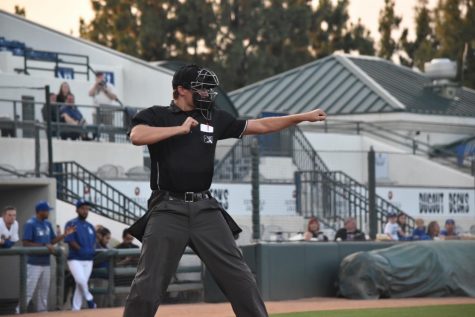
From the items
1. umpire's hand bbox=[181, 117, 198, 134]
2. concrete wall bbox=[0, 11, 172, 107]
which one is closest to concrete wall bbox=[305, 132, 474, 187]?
concrete wall bbox=[0, 11, 172, 107]

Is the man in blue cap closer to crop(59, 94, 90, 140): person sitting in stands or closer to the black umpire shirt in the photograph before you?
crop(59, 94, 90, 140): person sitting in stands

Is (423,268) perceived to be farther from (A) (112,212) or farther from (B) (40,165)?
(B) (40,165)

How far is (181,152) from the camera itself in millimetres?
8555

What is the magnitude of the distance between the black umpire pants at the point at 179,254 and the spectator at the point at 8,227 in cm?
838

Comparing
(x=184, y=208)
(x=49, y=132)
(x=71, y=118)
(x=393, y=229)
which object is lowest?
(x=393, y=229)

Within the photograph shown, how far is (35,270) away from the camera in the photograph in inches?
658

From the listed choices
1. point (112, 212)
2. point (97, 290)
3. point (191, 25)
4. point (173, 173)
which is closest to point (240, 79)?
point (191, 25)

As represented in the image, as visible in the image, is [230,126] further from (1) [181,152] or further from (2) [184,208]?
Result: (2) [184,208]

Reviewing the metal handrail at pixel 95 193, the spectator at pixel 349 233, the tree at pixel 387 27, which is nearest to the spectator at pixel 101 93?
the metal handrail at pixel 95 193

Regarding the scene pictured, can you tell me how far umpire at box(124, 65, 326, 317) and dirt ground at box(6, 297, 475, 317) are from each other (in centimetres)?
643

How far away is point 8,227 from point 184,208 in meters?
8.66

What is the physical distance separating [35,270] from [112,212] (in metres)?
5.04

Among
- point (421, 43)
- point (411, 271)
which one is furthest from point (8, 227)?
point (421, 43)

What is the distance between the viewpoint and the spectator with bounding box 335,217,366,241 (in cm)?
2025
